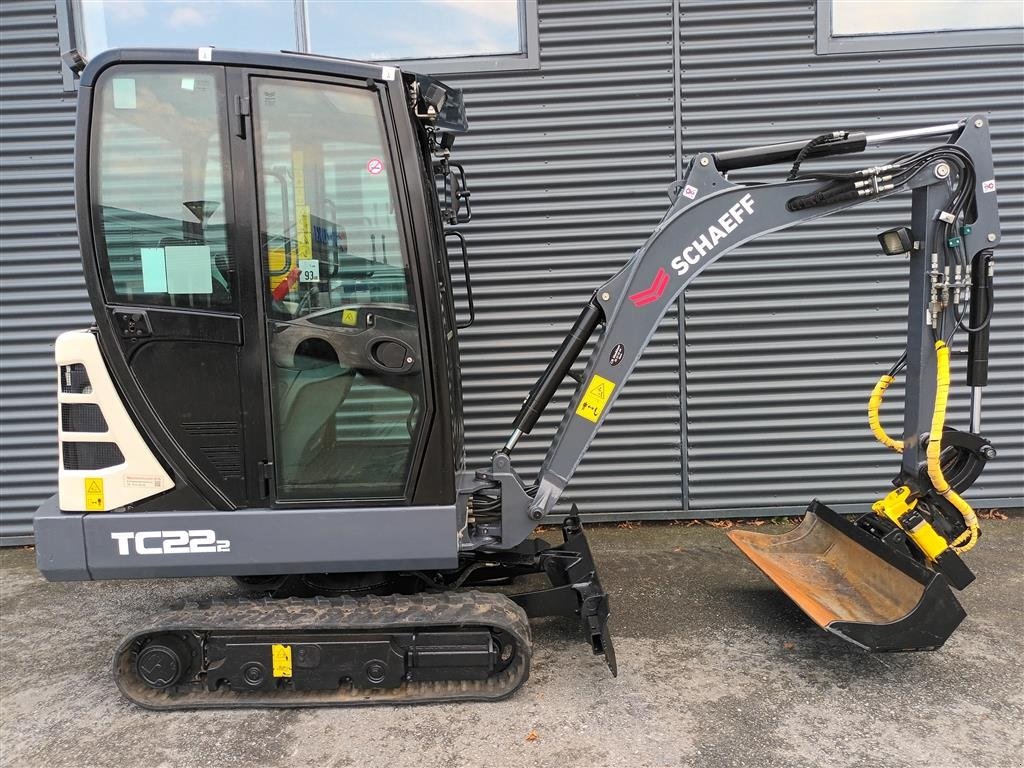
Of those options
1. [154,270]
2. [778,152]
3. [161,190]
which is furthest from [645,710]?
[161,190]

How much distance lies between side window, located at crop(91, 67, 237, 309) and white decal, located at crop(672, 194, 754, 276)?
201 centimetres

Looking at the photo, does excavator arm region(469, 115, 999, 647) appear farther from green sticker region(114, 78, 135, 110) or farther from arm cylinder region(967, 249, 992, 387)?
green sticker region(114, 78, 135, 110)

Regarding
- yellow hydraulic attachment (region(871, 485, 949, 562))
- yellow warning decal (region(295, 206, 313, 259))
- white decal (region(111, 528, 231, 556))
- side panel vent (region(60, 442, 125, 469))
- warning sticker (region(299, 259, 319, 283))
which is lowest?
yellow hydraulic attachment (region(871, 485, 949, 562))

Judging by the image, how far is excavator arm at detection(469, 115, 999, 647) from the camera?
3123 millimetres

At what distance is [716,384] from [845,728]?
2.74 meters

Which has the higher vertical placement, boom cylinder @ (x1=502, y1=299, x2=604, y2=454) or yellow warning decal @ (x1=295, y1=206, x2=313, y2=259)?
yellow warning decal @ (x1=295, y1=206, x2=313, y2=259)

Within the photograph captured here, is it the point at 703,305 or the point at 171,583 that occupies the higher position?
the point at 703,305

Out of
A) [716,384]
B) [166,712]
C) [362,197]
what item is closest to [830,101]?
[716,384]

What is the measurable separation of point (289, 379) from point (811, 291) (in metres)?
3.91

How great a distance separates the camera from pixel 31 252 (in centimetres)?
500

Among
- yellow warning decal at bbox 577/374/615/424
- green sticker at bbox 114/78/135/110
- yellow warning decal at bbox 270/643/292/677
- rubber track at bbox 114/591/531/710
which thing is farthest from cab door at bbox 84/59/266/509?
yellow warning decal at bbox 577/374/615/424

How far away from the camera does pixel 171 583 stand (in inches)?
175

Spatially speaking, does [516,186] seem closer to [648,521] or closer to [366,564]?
[648,521]

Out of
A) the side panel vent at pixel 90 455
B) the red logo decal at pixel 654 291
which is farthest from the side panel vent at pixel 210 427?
the red logo decal at pixel 654 291
